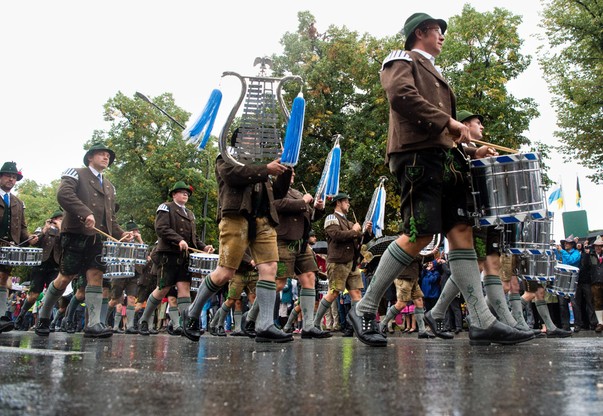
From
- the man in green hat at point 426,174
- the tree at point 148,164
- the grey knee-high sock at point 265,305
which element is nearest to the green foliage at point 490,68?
the tree at point 148,164

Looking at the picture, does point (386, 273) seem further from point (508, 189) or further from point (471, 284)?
point (508, 189)

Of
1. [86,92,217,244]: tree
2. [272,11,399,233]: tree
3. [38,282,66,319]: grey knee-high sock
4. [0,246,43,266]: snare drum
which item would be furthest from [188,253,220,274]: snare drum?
[86,92,217,244]: tree

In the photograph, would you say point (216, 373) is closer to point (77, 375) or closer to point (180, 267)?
point (77, 375)

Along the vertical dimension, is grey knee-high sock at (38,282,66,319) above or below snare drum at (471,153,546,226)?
below

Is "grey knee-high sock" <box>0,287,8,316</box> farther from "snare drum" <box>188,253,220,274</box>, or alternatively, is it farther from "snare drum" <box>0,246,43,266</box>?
"snare drum" <box>188,253,220,274</box>

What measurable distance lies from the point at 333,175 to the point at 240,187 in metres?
3.72

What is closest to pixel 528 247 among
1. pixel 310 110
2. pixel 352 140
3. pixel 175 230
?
pixel 175 230

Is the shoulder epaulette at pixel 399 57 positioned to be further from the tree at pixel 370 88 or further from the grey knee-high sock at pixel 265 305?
the tree at pixel 370 88

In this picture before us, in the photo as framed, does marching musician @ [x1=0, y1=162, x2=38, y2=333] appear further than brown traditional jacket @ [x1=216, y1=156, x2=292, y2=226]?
Yes

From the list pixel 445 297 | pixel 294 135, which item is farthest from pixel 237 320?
pixel 294 135

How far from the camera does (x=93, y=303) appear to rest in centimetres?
825

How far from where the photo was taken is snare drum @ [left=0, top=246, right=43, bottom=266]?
1009cm

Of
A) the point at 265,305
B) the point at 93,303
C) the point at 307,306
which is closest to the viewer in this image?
the point at 265,305

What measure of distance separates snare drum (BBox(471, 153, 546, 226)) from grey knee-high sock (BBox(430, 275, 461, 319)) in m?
2.45
